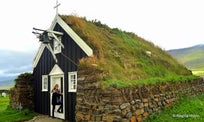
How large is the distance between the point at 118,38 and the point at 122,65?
402 centimetres

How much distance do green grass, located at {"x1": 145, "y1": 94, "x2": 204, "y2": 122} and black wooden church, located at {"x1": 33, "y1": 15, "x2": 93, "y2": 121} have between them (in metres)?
4.47

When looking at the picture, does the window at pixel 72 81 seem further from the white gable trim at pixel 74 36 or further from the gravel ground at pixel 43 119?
the gravel ground at pixel 43 119

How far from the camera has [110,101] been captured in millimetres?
11672

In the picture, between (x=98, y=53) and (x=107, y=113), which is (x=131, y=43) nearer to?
(x=98, y=53)

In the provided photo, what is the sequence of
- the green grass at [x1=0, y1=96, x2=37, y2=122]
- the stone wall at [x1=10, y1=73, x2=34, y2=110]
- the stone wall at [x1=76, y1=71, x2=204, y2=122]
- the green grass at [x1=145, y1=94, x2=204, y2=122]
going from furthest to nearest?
the stone wall at [x1=10, y1=73, x2=34, y2=110] → the green grass at [x1=0, y1=96, x2=37, y2=122] → the green grass at [x1=145, y1=94, x2=204, y2=122] → the stone wall at [x1=76, y1=71, x2=204, y2=122]

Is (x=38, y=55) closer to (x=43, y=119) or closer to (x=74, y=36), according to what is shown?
(x=43, y=119)

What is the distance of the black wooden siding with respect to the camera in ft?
50.5

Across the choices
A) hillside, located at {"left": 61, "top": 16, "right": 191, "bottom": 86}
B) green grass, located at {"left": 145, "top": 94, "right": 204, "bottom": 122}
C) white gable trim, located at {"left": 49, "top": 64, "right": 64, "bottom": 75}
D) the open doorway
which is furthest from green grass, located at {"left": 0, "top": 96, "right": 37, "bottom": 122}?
green grass, located at {"left": 145, "top": 94, "right": 204, "bottom": 122}

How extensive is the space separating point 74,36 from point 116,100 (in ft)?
16.9

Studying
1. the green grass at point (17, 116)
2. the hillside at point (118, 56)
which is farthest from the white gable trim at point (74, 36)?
the green grass at point (17, 116)


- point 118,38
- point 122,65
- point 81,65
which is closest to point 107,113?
point 81,65

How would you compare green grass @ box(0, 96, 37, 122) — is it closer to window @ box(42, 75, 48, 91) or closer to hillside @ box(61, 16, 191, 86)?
window @ box(42, 75, 48, 91)

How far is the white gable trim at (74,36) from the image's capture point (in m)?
14.4

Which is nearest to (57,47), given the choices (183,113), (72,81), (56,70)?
(56,70)
